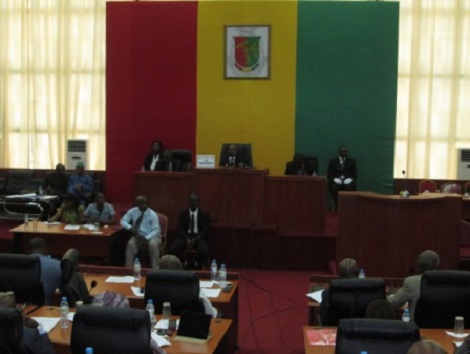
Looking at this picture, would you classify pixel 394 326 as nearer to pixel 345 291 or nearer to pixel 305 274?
pixel 345 291

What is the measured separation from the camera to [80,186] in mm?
12172

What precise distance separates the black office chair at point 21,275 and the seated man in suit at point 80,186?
6294 millimetres

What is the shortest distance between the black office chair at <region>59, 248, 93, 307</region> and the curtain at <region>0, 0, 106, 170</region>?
9.31 metres

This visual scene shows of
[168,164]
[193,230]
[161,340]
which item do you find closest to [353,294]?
[161,340]

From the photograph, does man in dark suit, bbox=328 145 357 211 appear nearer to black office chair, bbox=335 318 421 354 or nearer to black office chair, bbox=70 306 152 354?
black office chair, bbox=335 318 421 354

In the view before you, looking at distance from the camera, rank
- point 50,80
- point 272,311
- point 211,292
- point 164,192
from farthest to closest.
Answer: point 50,80 → point 164,192 → point 272,311 → point 211,292

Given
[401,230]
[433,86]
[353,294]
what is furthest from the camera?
[433,86]

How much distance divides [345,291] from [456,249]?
3182 mm

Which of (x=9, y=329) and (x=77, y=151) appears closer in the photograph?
(x=9, y=329)

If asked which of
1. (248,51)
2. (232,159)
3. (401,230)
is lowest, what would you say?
(401,230)

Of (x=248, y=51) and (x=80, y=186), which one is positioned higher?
(x=248, y=51)

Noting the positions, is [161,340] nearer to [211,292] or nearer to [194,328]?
[194,328]

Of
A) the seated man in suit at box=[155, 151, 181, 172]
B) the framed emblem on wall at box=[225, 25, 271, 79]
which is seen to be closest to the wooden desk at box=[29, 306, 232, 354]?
the seated man in suit at box=[155, 151, 181, 172]

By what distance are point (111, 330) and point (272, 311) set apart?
416 cm
